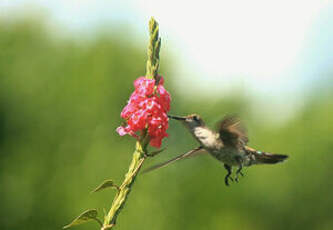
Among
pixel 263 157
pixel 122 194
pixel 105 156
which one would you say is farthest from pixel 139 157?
pixel 105 156

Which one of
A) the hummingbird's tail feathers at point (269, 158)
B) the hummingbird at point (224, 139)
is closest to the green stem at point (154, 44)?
the hummingbird at point (224, 139)

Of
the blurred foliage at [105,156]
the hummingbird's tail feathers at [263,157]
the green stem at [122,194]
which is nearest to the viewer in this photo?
the green stem at [122,194]

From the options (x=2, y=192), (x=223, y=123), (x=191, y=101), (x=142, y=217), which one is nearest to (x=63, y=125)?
(x=2, y=192)

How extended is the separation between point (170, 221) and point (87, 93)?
7277mm

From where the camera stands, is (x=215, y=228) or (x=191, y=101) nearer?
(x=215, y=228)

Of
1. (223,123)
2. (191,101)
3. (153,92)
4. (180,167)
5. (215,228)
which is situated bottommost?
(215,228)

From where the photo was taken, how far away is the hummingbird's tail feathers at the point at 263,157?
4281 mm

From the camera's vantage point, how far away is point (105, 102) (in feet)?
89.4

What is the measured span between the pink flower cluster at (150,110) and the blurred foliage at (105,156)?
16.6m

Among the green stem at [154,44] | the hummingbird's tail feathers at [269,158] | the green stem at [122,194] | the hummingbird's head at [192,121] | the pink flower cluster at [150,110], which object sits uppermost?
Answer: the green stem at [154,44]

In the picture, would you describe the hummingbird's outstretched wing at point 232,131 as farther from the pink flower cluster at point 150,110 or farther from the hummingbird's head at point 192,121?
the pink flower cluster at point 150,110

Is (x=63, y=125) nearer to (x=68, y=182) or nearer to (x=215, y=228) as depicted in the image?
(x=68, y=182)

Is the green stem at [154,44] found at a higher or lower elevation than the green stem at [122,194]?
higher

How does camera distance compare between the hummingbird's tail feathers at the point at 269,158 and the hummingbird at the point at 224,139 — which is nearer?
the hummingbird at the point at 224,139
